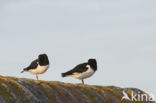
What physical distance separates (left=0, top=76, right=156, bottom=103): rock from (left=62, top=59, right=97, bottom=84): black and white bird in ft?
7.53

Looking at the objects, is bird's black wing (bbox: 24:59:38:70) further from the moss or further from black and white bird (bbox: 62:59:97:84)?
the moss

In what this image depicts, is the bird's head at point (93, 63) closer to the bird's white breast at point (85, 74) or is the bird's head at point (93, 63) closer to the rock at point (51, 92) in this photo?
the bird's white breast at point (85, 74)

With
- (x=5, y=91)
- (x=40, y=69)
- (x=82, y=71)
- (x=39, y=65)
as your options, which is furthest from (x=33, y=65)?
(x=5, y=91)

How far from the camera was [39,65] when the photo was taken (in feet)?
79.7

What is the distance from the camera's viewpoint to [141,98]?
2417 cm

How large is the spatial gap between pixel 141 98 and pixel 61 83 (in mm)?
5539

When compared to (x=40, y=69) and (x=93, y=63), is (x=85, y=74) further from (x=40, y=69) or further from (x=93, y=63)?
(x=40, y=69)

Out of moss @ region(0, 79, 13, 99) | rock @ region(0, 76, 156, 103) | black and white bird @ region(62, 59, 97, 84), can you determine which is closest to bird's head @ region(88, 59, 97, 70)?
black and white bird @ region(62, 59, 97, 84)

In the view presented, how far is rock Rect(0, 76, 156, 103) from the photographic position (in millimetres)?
15917

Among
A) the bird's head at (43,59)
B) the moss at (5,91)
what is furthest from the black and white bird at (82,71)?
the moss at (5,91)

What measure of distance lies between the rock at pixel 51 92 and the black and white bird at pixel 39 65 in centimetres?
319

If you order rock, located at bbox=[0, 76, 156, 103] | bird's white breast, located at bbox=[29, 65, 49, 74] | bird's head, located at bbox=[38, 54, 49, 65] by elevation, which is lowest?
rock, located at bbox=[0, 76, 156, 103]

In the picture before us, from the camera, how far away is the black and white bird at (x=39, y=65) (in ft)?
79.4

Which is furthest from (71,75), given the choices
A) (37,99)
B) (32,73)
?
(37,99)
